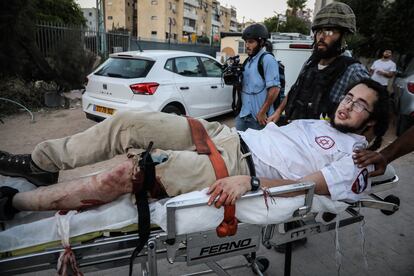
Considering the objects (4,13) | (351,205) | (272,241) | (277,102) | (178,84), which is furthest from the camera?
(4,13)

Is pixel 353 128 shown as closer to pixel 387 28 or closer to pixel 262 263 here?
pixel 262 263

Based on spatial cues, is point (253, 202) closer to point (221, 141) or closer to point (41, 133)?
point (221, 141)

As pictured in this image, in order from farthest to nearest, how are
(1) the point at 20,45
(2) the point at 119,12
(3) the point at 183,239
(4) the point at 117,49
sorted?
(2) the point at 119,12 → (4) the point at 117,49 → (1) the point at 20,45 → (3) the point at 183,239

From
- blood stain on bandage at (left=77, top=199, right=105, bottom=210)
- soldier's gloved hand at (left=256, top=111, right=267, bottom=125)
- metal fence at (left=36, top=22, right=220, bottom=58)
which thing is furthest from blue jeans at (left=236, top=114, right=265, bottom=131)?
metal fence at (left=36, top=22, right=220, bottom=58)

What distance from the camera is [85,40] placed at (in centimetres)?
1232

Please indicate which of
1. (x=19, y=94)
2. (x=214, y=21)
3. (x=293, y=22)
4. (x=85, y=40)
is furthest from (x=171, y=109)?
(x=214, y=21)

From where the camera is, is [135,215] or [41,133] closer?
[135,215]

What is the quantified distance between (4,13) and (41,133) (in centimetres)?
369

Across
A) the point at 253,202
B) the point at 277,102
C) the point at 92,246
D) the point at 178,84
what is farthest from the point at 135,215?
the point at 178,84

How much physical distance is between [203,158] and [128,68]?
4.09 meters

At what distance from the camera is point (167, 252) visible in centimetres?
154

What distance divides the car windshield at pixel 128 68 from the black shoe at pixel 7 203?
3.88m

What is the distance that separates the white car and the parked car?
3646mm

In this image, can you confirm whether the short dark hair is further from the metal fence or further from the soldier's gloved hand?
the metal fence
